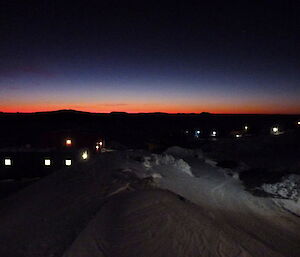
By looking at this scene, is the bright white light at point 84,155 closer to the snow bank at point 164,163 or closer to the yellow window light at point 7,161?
the yellow window light at point 7,161

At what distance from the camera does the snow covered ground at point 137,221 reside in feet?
28.9

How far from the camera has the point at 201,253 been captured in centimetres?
850

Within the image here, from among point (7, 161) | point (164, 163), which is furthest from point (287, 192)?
point (7, 161)

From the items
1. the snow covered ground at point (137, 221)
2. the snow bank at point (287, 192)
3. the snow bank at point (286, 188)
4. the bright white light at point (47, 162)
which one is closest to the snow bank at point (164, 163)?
the snow covered ground at point (137, 221)

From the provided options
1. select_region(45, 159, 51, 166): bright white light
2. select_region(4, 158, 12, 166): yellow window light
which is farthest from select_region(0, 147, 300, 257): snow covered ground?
select_region(4, 158, 12, 166): yellow window light

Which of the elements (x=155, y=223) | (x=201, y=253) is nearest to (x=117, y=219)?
(x=155, y=223)

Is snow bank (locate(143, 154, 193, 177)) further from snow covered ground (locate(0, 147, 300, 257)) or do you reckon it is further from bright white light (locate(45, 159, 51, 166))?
bright white light (locate(45, 159, 51, 166))

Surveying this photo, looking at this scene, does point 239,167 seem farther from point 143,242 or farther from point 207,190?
point 143,242

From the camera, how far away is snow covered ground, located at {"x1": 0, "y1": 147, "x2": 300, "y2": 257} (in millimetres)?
8797

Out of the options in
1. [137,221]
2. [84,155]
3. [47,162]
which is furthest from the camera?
[84,155]

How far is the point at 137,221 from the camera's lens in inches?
396

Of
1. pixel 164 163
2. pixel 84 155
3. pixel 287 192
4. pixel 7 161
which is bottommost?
pixel 287 192

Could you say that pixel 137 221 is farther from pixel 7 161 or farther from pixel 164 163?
pixel 7 161

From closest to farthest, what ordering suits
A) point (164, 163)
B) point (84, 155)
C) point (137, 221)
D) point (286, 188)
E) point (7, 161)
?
point (137, 221) → point (286, 188) → point (164, 163) → point (7, 161) → point (84, 155)
